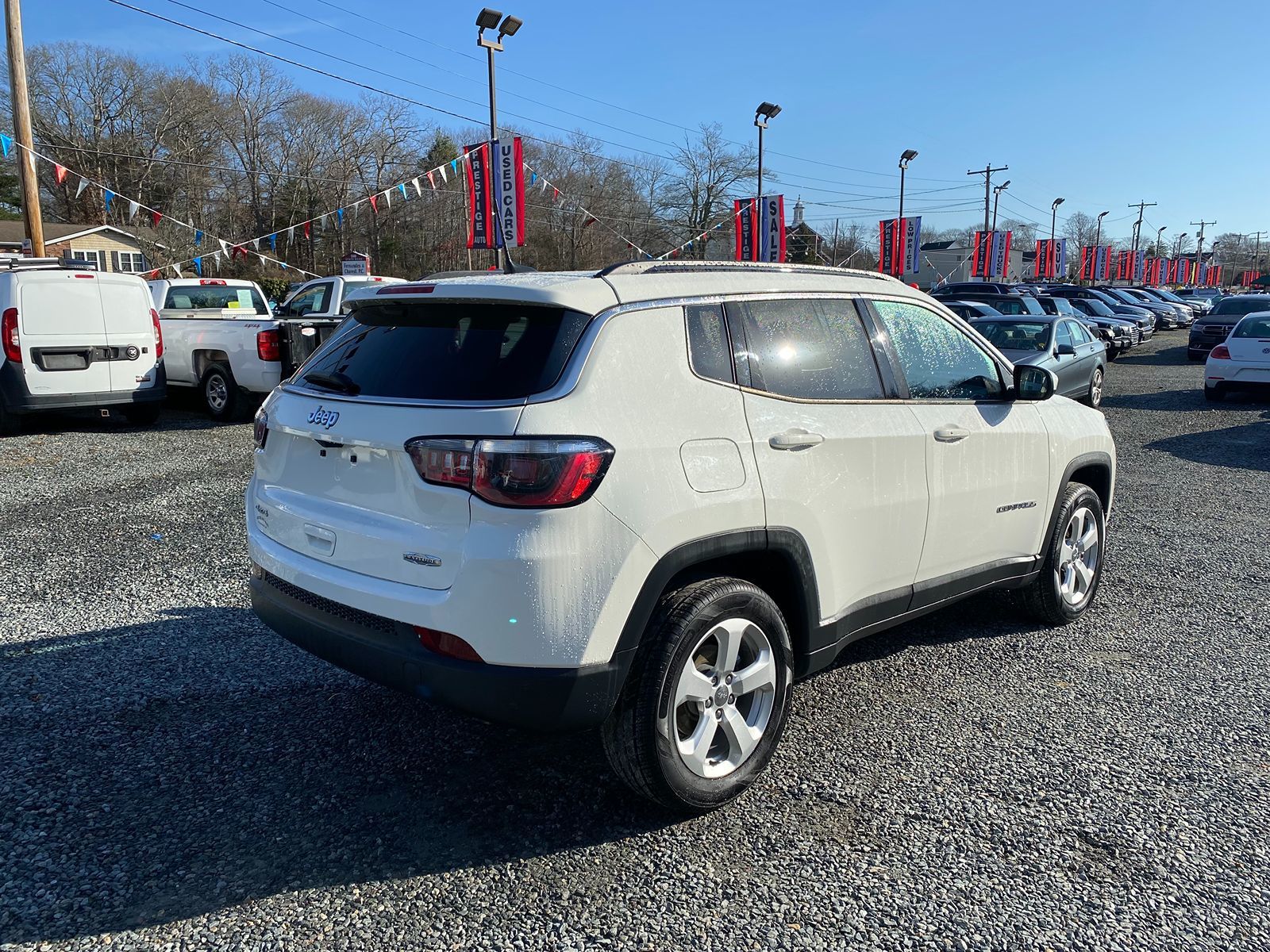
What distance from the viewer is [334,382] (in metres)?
3.28

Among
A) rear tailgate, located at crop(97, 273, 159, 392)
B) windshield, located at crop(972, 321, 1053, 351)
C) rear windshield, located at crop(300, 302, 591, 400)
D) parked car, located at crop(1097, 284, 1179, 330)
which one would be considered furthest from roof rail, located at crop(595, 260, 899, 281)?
parked car, located at crop(1097, 284, 1179, 330)

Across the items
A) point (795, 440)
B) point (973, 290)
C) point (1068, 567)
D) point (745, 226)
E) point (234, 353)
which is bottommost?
point (1068, 567)

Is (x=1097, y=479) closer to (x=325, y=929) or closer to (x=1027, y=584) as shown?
(x=1027, y=584)

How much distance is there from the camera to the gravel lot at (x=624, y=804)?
2.62 meters

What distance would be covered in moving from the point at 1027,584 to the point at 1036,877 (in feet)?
7.04

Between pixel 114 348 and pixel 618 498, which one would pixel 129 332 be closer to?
pixel 114 348

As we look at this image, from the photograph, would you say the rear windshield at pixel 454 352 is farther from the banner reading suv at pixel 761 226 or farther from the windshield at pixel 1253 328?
the banner reading suv at pixel 761 226

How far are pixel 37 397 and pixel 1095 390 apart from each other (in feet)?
51.9

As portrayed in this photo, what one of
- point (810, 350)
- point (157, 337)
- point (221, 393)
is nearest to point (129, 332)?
point (157, 337)

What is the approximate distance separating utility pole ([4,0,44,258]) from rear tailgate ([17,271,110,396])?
7772 mm

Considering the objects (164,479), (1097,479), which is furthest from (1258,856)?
(164,479)

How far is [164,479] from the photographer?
8.59 metres

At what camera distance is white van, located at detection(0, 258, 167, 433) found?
33.5 feet

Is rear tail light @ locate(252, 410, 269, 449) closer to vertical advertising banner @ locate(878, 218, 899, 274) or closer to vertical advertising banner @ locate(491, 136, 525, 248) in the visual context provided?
vertical advertising banner @ locate(491, 136, 525, 248)
